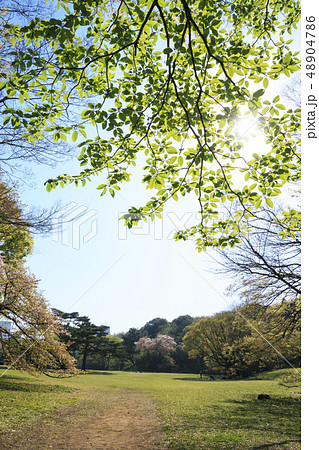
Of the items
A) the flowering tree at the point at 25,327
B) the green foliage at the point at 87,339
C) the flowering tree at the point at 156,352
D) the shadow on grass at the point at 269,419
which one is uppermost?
the flowering tree at the point at 25,327

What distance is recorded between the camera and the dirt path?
19.8 ft

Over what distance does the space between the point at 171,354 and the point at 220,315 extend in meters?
13.3

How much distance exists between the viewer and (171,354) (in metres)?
42.4

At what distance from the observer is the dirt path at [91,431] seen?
237 inches

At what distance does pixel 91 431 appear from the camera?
7.15 meters

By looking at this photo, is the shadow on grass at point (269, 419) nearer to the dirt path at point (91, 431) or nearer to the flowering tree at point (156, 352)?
the dirt path at point (91, 431)

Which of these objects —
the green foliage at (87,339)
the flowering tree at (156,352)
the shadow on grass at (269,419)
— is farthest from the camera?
the flowering tree at (156,352)

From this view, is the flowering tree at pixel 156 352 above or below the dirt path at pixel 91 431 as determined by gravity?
below

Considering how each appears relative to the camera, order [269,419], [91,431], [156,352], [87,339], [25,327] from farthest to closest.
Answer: [156,352] < [87,339] < [25,327] < [269,419] < [91,431]

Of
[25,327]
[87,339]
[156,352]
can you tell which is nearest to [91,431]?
[25,327]

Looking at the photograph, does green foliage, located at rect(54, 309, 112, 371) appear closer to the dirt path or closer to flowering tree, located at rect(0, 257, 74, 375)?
flowering tree, located at rect(0, 257, 74, 375)

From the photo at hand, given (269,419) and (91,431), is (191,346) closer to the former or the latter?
(269,419)

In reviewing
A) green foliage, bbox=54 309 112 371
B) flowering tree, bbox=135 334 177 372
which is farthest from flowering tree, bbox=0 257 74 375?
flowering tree, bbox=135 334 177 372

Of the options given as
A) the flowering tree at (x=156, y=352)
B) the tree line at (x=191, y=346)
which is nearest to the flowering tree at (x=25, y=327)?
the tree line at (x=191, y=346)
